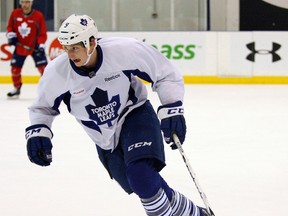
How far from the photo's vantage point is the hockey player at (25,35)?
9.40 metres

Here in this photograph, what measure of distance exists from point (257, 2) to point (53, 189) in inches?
335

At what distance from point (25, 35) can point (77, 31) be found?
21.6 ft

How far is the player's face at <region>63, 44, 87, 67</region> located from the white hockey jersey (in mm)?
99

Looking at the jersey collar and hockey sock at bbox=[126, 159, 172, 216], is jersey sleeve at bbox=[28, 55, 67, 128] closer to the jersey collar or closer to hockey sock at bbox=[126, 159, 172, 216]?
the jersey collar

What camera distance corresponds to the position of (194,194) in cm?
429

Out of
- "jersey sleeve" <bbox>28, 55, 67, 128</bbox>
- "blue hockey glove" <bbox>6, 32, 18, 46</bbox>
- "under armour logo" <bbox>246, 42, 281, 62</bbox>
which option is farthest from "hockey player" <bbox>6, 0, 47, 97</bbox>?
"jersey sleeve" <bbox>28, 55, 67, 128</bbox>

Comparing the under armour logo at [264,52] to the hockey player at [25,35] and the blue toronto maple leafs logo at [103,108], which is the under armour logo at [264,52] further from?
the blue toronto maple leafs logo at [103,108]

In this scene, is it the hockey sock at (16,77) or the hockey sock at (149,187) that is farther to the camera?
the hockey sock at (16,77)

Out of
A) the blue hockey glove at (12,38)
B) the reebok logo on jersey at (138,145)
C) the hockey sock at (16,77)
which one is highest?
the reebok logo on jersey at (138,145)

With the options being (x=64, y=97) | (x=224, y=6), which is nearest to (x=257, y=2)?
(x=224, y=6)

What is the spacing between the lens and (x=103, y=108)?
3180mm

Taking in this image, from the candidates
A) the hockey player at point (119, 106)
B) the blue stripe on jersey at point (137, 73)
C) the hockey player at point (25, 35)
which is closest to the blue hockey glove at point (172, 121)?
the hockey player at point (119, 106)

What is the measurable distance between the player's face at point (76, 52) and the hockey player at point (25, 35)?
638 centimetres

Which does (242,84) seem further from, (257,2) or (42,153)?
(42,153)
